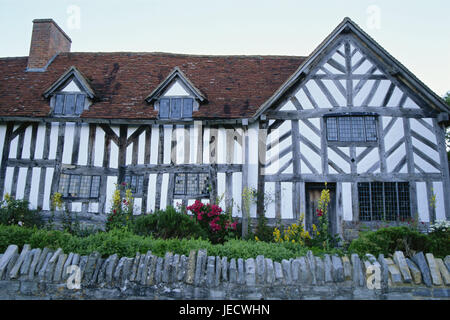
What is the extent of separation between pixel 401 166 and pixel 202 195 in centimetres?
648

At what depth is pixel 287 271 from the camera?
5.15 metres

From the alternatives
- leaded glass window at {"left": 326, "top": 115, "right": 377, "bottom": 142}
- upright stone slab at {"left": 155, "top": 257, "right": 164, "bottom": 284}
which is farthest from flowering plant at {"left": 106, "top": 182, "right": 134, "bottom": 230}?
leaded glass window at {"left": 326, "top": 115, "right": 377, "bottom": 142}

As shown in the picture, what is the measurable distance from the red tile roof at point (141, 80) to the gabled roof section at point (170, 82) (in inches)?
13.9

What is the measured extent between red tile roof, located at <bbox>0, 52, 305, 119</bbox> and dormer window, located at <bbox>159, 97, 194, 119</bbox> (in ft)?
1.23

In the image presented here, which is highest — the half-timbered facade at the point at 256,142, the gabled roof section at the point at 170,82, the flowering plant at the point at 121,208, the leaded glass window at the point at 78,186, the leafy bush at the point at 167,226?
the gabled roof section at the point at 170,82

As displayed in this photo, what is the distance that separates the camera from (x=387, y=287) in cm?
493

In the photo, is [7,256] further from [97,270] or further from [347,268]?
[347,268]

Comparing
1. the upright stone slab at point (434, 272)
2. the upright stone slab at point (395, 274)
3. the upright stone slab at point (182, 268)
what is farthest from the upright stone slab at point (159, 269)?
the upright stone slab at point (434, 272)

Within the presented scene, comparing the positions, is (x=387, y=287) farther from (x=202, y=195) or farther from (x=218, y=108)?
(x=218, y=108)

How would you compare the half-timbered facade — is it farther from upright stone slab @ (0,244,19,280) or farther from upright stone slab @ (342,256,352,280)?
upright stone slab @ (0,244,19,280)

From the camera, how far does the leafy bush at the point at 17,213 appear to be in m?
10.2

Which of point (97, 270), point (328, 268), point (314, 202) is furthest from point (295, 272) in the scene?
point (314, 202)

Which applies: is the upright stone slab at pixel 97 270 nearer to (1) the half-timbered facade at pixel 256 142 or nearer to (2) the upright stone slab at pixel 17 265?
(2) the upright stone slab at pixel 17 265

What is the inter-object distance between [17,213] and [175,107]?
242 inches
